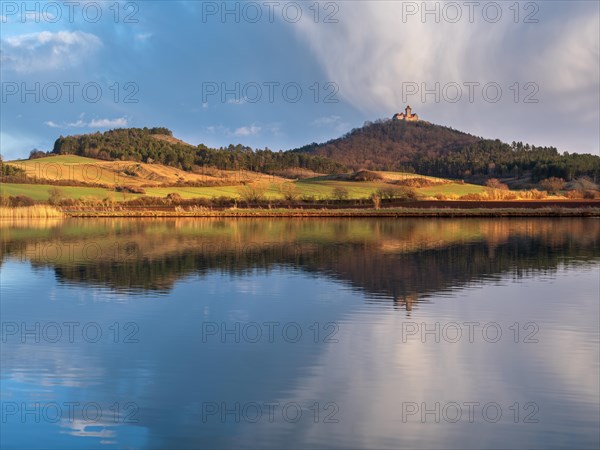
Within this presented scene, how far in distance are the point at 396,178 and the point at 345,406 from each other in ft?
330

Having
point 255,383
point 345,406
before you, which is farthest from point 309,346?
point 345,406

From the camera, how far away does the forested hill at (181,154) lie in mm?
140625

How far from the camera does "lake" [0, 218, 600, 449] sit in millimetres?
7789

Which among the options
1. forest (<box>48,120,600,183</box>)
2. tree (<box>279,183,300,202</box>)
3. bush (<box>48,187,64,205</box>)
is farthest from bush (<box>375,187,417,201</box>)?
forest (<box>48,120,600,183</box>)

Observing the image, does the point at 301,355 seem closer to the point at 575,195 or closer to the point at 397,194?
the point at 397,194

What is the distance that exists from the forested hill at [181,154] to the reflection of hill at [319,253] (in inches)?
3904

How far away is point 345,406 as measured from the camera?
28.0ft

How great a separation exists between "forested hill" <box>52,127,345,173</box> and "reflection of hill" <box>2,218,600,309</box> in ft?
325

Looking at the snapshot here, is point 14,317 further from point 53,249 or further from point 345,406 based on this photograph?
point 53,249

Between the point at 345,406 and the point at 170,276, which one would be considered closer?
the point at 345,406


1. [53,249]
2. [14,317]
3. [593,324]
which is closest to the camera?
[593,324]

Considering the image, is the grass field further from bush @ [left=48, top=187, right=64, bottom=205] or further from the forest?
the forest

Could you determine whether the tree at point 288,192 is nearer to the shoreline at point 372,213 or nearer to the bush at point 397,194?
the bush at point 397,194

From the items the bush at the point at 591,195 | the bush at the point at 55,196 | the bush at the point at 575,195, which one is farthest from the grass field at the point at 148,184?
the bush at the point at 591,195
